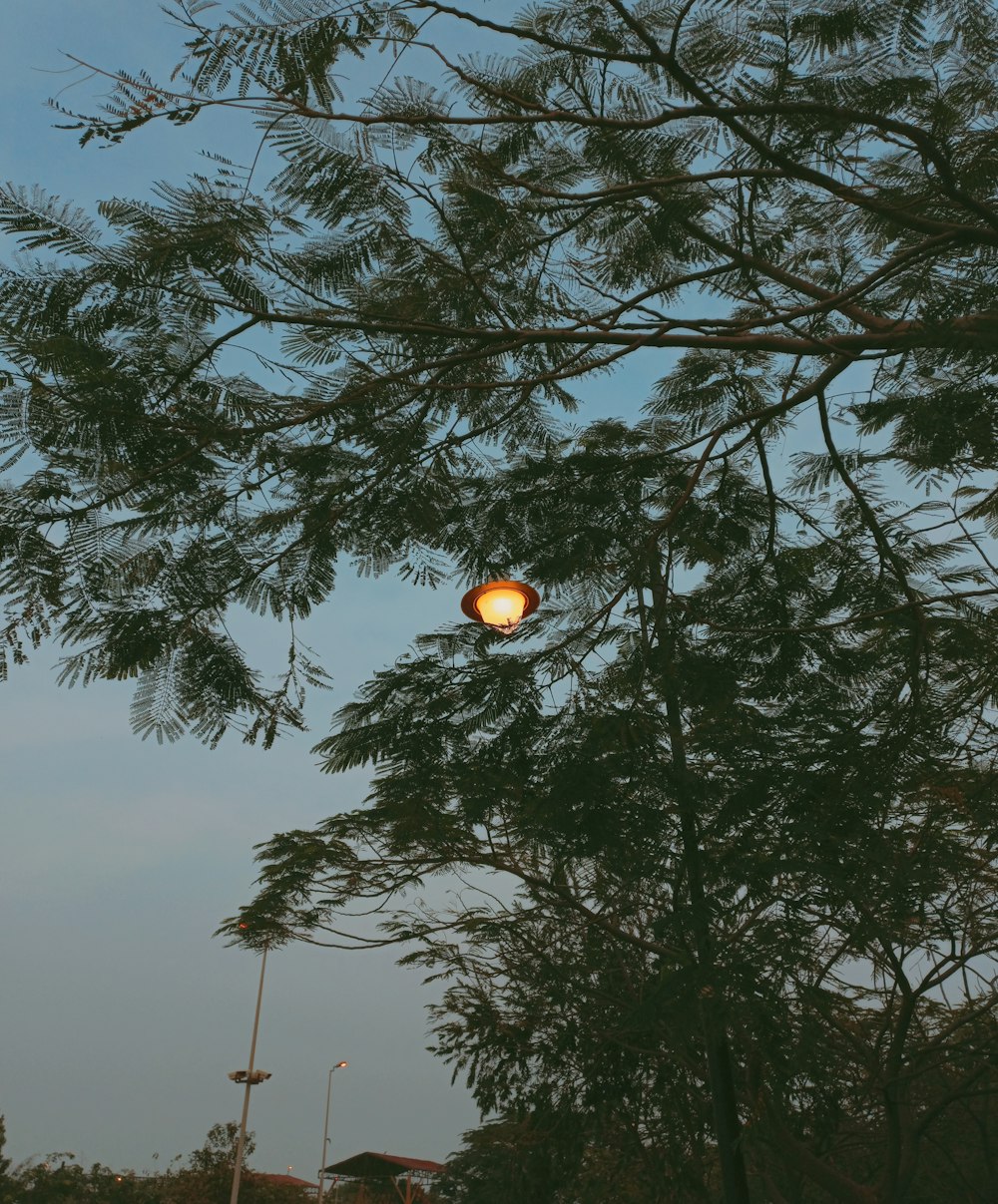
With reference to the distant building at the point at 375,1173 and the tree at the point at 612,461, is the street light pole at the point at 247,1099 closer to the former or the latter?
the distant building at the point at 375,1173

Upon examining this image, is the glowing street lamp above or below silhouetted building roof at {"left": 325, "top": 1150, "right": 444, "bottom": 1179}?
below

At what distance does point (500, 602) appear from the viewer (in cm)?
471

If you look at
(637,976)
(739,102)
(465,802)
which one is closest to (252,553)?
(465,802)

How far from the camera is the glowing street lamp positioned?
4.70m

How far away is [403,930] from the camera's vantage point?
870cm

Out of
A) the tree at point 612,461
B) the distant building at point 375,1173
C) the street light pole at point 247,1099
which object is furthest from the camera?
the distant building at point 375,1173

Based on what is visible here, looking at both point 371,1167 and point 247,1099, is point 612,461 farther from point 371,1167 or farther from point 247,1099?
point 371,1167

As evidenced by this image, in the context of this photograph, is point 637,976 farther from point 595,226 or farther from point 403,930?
point 595,226

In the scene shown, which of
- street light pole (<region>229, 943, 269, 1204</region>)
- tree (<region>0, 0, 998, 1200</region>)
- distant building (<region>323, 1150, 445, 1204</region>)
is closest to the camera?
tree (<region>0, 0, 998, 1200</region>)

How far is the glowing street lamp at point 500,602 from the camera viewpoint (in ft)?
15.4

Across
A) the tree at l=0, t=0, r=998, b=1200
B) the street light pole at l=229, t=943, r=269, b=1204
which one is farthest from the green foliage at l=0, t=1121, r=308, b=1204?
the tree at l=0, t=0, r=998, b=1200

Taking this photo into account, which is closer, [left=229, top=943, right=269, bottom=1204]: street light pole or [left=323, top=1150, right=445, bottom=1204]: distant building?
[left=229, top=943, right=269, bottom=1204]: street light pole

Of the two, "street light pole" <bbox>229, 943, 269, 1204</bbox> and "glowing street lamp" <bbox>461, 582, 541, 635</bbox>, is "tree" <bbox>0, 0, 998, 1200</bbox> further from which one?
"street light pole" <bbox>229, 943, 269, 1204</bbox>

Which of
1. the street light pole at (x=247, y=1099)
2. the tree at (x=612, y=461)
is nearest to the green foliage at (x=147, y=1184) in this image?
the street light pole at (x=247, y=1099)
